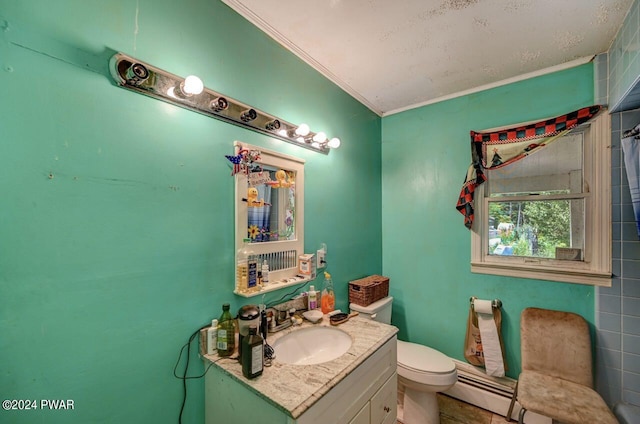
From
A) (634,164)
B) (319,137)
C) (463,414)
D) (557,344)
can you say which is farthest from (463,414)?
(319,137)

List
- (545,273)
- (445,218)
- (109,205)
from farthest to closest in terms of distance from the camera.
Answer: (445,218) < (545,273) < (109,205)

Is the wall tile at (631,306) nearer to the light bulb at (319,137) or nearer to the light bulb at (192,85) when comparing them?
the light bulb at (319,137)

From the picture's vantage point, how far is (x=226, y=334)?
102 cm

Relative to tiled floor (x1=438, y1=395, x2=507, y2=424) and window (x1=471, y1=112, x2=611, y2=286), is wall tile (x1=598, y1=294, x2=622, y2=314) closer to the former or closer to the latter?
window (x1=471, y1=112, x2=611, y2=286)

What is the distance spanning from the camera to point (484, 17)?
128 centimetres

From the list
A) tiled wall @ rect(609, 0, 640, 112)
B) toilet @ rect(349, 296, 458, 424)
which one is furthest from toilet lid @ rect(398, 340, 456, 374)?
tiled wall @ rect(609, 0, 640, 112)

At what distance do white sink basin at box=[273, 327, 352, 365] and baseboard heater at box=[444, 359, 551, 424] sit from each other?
128 centimetres

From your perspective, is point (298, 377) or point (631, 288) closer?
point (298, 377)

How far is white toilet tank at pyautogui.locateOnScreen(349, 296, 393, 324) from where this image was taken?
1782mm

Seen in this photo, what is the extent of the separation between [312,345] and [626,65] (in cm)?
223

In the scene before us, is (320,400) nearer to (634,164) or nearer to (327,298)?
(327,298)

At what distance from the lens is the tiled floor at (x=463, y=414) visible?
1674 millimetres

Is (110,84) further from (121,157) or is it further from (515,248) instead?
(515,248)

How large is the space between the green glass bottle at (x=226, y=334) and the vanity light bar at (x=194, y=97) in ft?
2.87
